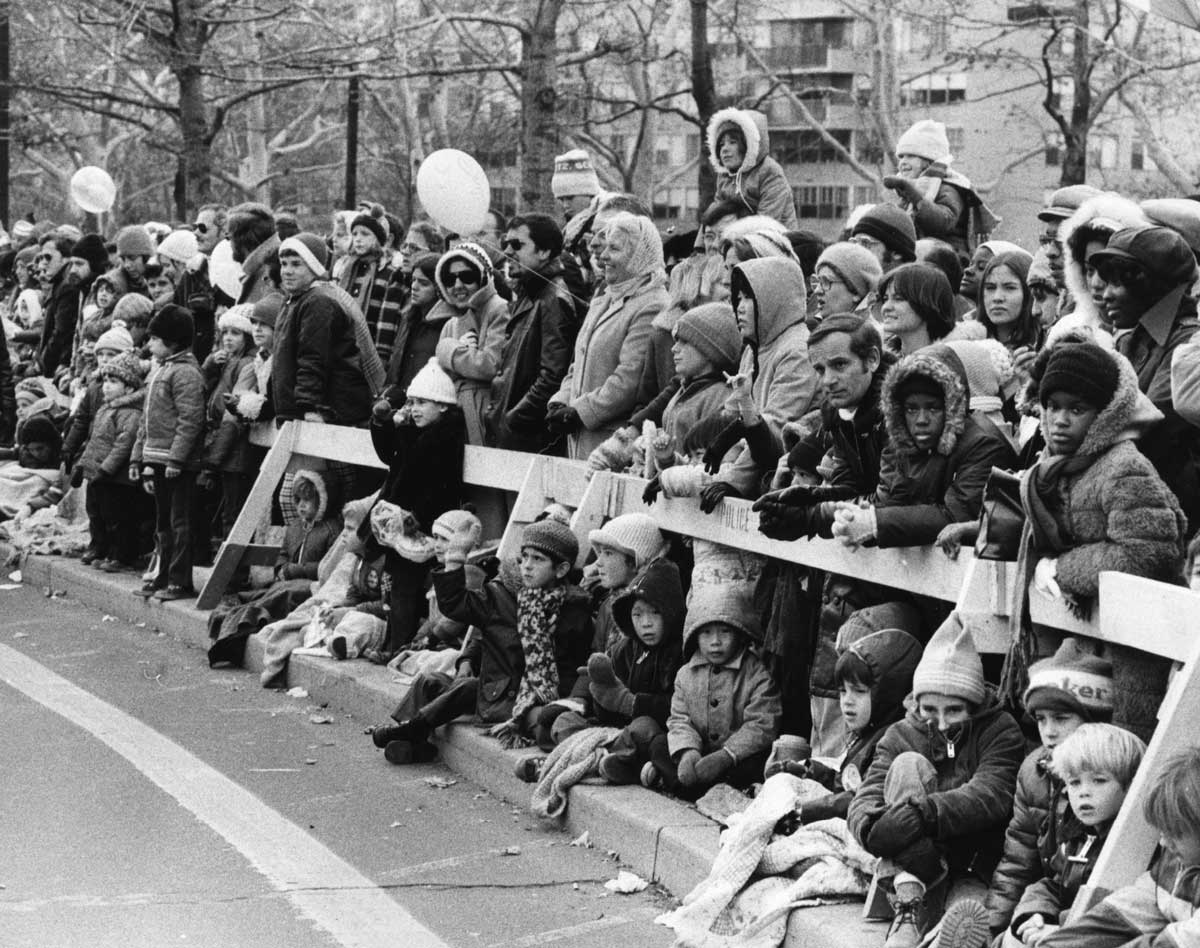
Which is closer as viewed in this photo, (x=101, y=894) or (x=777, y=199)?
(x=101, y=894)

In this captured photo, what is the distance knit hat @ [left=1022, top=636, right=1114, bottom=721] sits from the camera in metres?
5.60

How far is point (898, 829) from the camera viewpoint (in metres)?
5.80

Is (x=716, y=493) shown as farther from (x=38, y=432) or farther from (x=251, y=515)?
(x=38, y=432)

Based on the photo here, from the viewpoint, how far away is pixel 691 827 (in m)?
7.12

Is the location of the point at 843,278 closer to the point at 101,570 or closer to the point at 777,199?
the point at 777,199

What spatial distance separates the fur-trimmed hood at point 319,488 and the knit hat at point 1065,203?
15.9ft

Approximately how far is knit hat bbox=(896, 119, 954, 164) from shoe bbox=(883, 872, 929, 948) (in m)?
5.96

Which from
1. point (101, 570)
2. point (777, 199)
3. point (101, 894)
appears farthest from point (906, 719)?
point (101, 570)

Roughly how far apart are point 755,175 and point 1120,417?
5.56m

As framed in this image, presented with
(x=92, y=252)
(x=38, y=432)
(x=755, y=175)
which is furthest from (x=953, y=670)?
(x=92, y=252)

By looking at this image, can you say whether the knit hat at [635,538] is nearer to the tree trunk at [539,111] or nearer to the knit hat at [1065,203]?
the knit hat at [1065,203]

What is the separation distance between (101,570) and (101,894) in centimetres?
746

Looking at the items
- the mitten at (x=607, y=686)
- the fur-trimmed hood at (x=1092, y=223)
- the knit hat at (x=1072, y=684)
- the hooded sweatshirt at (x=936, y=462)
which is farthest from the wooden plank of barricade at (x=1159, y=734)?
the mitten at (x=607, y=686)

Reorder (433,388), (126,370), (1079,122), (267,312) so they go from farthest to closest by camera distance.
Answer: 1. (1079,122)
2. (126,370)
3. (267,312)
4. (433,388)
